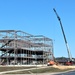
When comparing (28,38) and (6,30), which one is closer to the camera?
(6,30)

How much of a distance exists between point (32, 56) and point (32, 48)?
179 inches

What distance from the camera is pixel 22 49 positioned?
382ft

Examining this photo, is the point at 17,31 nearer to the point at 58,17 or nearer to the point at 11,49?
the point at 11,49


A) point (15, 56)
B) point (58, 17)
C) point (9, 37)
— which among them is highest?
point (58, 17)

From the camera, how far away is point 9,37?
111875 mm

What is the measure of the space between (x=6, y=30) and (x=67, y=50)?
26.4m

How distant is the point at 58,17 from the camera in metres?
124

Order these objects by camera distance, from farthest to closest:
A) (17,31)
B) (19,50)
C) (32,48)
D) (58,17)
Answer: (32,48) < (58,17) < (19,50) < (17,31)

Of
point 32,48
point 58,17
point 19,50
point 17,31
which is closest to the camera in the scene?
point 17,31

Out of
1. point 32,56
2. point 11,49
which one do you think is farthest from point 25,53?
point 11,49

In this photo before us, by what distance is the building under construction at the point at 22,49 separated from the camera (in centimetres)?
11089

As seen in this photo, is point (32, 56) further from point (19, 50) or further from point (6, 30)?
point (6, 30)

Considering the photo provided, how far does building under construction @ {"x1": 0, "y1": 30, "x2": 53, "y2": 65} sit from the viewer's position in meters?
111

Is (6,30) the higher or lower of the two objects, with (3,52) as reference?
higher
